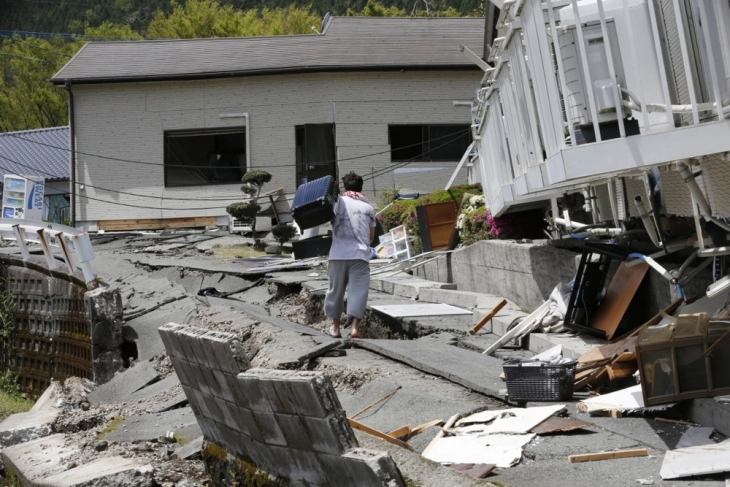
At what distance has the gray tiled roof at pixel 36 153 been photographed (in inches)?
1403

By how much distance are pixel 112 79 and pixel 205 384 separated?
69.4 feet

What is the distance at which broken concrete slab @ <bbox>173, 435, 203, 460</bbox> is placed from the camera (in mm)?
7683

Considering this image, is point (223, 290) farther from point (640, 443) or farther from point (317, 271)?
point (640, 443)

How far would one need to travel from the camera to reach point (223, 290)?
52.5 feet

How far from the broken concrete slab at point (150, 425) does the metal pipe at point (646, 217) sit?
14.1 ft

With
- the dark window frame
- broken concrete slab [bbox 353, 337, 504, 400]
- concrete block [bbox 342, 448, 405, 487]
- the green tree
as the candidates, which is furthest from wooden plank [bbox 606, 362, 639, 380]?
the green tree

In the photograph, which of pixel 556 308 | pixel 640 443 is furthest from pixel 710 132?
pixel 556 308

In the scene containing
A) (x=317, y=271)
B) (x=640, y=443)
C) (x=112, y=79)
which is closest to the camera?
(x=640, y=443)

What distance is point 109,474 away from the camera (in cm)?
684

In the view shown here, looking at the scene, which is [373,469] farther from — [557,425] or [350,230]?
[350,230]

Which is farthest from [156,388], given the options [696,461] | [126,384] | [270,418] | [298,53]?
[298,53]

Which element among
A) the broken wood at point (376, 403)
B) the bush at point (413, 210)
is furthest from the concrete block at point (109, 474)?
the bush at point (413, 210)

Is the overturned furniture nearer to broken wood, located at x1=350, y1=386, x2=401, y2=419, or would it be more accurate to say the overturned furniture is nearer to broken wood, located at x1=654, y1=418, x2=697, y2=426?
broken wood, located at x1=654, y1=418, x2=697, y2=426

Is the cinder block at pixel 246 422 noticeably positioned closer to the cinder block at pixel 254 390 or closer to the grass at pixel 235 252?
the cinder block at pixel 254 390
